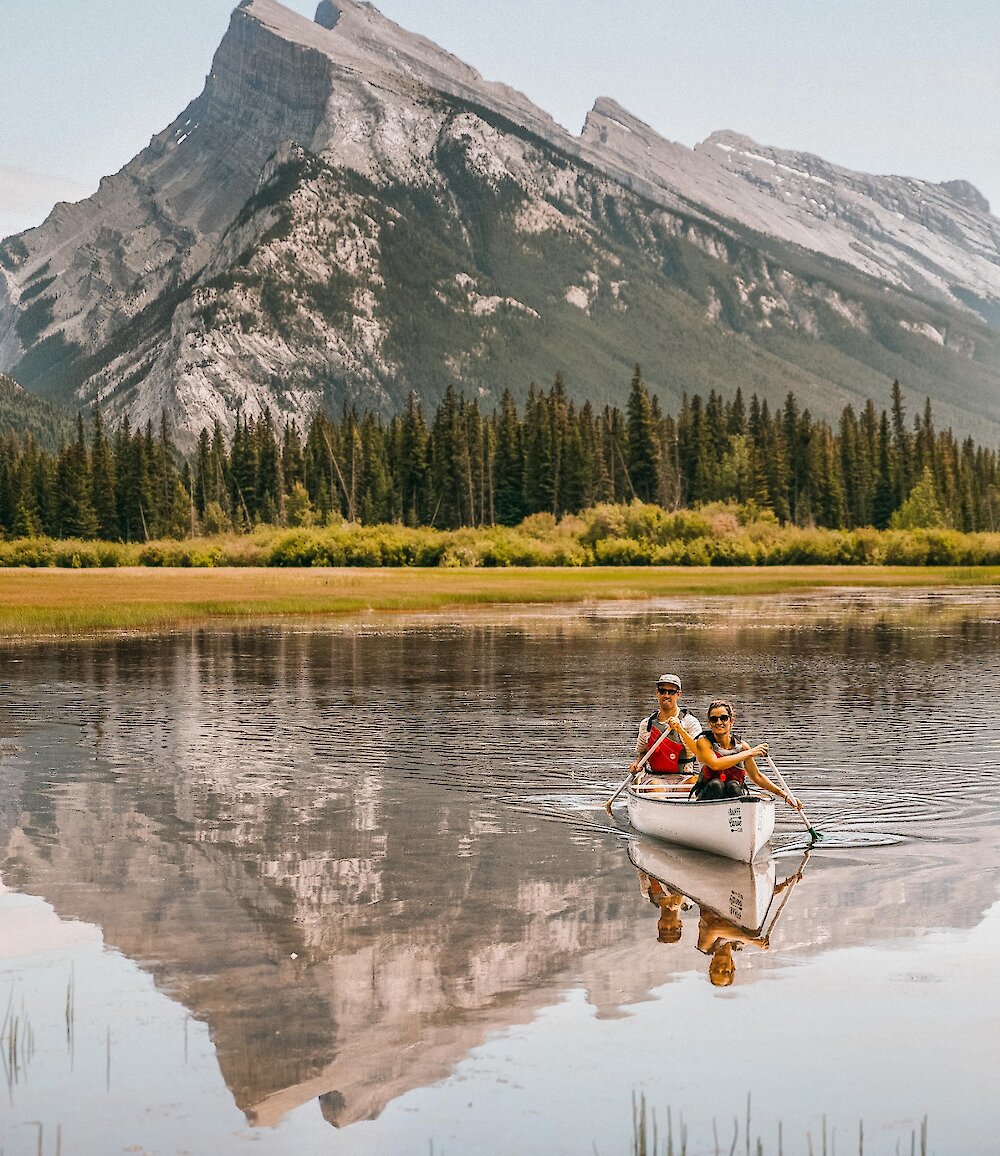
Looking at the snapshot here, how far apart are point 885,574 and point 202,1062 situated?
118 metres

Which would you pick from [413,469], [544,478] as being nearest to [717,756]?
[544,478]

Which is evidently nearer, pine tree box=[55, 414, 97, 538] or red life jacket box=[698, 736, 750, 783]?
red life jacket box=[698, 736, 750, 783]

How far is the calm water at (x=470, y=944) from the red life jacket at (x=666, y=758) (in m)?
1.22

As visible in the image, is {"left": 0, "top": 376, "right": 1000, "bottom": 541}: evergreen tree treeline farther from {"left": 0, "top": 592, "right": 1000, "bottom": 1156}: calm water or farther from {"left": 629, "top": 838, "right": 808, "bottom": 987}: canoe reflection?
{"left": 629, "top": 838, "right": 808, "bottom": 987}: canoe reflection

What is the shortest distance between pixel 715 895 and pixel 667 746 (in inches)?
189

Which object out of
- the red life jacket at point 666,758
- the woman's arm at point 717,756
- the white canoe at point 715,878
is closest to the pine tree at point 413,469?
the red life jacket at point 666,758

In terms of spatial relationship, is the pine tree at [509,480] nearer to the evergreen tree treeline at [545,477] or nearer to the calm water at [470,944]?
the evergreen tree treeline at [545,477]

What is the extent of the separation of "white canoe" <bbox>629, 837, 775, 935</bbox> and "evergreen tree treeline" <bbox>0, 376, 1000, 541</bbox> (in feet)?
507

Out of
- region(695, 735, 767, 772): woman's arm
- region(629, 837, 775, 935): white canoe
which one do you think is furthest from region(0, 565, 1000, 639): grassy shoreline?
region(695, 735, 767, 772): woman's arm

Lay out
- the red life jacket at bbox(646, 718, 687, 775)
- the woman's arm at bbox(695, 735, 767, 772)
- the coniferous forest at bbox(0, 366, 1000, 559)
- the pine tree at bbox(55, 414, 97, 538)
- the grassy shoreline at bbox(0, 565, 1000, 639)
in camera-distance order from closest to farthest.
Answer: the woman's arm at bbox(695, 735, 767, 772), the red life jacket at bbox(646, 718, 687, 775), the grassy shoreline at bbox(0, 565, 1000, 639), the coniferous forest at bbox(0, 366, 1000, 559), the pine tree at bbox(55, 414, 97, 538)

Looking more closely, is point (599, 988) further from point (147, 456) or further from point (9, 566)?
point (147, 456)

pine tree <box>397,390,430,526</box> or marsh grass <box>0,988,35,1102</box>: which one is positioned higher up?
pine tree <box>397,390,430,526</box>

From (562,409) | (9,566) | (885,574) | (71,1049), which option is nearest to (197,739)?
(71,1049)

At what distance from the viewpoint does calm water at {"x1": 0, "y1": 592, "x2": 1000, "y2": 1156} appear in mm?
11609
